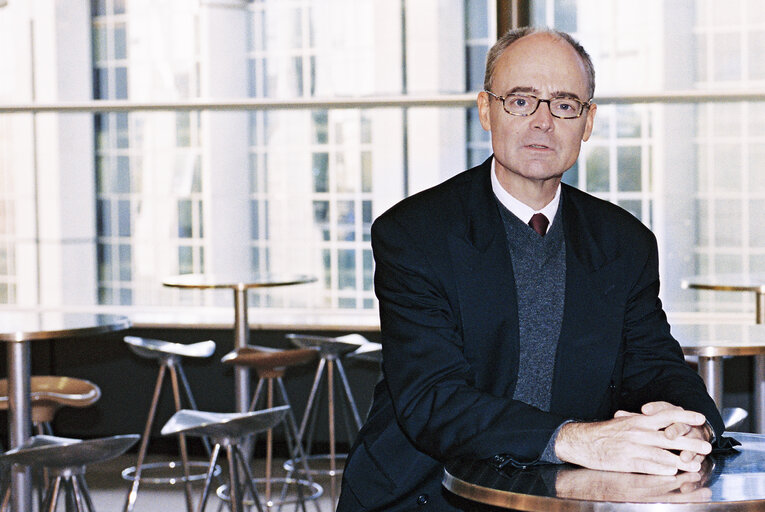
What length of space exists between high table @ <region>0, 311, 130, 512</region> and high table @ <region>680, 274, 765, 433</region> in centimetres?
228

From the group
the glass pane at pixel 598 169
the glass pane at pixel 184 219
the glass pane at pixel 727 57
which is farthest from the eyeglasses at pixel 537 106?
the glass pane at pixel 184 219

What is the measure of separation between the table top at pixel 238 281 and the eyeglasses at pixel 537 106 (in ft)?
9.88

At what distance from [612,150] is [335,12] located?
170 centimetres

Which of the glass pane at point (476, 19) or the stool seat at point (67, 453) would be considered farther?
the glass pane at point (476, 19)

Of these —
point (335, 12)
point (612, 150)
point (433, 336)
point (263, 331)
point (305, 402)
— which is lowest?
point (305, 402)

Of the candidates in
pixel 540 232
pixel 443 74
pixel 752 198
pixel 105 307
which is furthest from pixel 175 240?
pixel 540 232

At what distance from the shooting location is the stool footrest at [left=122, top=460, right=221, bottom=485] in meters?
5.35

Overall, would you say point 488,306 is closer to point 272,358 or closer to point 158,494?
point 272,358

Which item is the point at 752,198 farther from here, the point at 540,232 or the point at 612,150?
the point at 540,232

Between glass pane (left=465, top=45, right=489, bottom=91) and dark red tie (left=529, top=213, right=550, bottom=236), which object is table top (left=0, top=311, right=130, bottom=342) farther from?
glass pane (left=465, top=45, right=489, bottom=91)

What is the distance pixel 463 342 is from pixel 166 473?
4040 millimetres

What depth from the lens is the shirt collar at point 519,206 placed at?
2.01m

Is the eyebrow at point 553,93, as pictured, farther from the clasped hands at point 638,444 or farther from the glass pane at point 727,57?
the glass pane at point 727,57

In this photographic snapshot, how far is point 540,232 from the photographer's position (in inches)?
79.0
